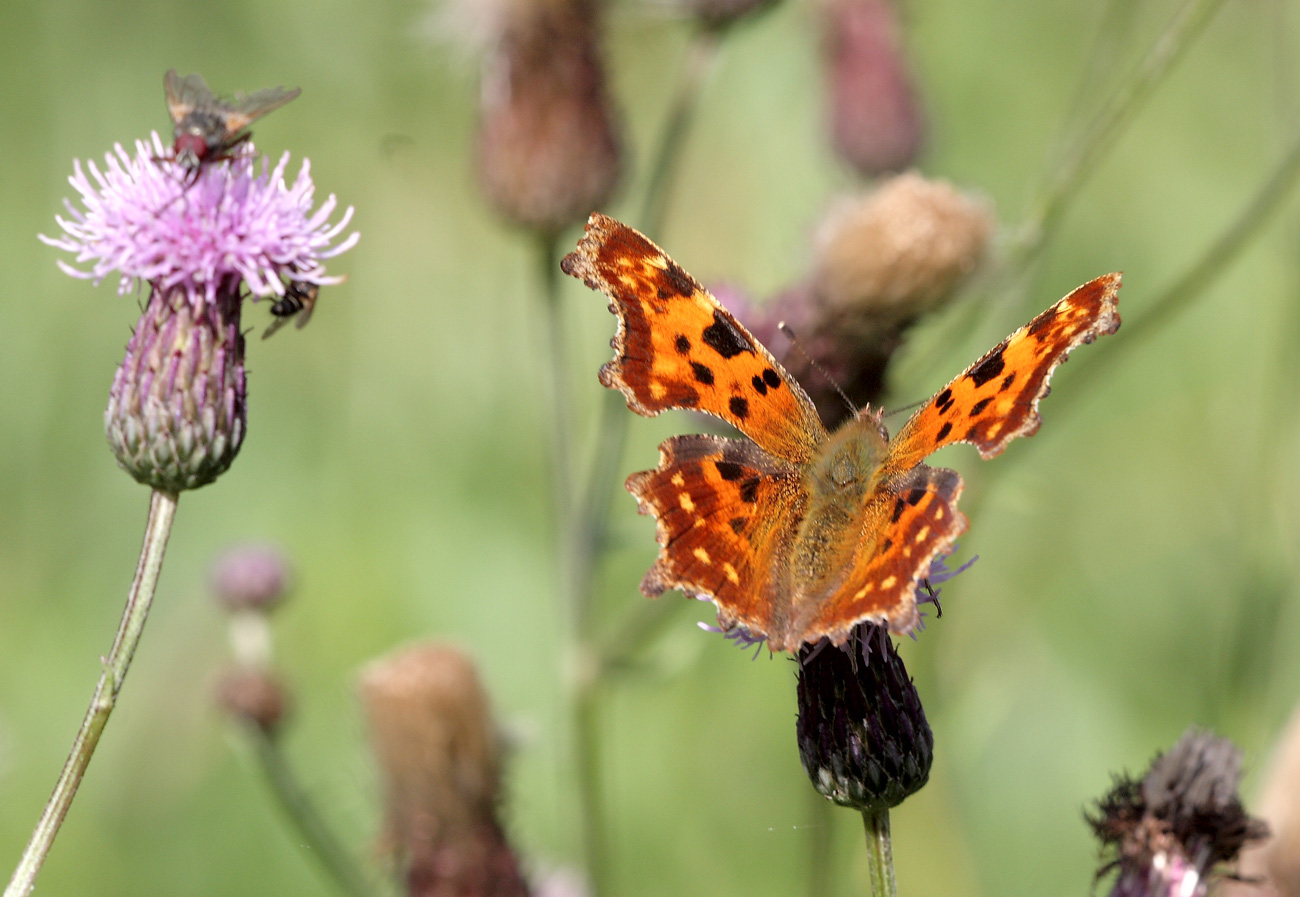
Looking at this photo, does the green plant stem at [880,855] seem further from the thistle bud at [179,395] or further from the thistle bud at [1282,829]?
the thistle bud at [179,395]

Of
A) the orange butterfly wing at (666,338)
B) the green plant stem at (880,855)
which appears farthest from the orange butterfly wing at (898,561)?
the orange butterfly wing at (666,338)

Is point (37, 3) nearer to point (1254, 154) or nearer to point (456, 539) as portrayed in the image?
point (456, 539)

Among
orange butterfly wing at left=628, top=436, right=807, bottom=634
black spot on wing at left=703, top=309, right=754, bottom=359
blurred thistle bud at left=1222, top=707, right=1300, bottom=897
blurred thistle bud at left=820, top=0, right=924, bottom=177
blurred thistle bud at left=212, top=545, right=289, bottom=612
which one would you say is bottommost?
blurred thistle bud at left=1222, top=707, right=1300, bottom=897

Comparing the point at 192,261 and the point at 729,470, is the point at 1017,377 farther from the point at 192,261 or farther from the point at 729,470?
the point at 192,261

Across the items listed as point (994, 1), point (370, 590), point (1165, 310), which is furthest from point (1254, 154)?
point (370, 590)

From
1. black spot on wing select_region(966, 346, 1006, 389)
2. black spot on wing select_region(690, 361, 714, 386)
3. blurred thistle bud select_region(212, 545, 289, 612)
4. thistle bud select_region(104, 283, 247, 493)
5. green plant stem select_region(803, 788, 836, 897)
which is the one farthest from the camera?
blurred thistle bud select_region(212, 545, 289, 612)

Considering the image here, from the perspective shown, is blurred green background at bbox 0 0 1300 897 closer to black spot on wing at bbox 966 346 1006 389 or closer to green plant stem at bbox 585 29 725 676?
green plant stem at bbox 585 29 725 676

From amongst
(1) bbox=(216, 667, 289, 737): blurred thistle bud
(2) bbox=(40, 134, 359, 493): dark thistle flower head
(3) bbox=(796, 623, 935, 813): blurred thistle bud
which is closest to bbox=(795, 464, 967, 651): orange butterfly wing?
(3) bbox=(796, 623, 935, 813): blurred thistle bud
